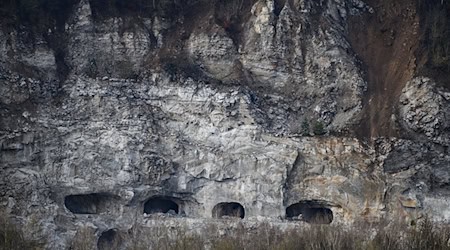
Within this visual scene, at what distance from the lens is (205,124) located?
30.6m

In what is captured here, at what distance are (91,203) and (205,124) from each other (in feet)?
18.2

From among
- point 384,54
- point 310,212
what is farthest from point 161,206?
point 384,54

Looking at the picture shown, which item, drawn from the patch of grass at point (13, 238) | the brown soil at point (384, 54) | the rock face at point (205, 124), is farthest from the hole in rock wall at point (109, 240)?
the brown soil at point (384, 54)

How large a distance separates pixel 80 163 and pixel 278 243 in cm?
884

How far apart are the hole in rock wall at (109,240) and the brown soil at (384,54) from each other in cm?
1028

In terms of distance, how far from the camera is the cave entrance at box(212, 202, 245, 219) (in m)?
29.8

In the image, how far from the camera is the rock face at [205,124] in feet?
93.7

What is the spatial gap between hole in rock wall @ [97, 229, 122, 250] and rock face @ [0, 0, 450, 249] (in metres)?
0.09

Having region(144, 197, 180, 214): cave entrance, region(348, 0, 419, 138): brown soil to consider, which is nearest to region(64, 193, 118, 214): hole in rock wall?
region(144, 197, 180, 214): cave entrance

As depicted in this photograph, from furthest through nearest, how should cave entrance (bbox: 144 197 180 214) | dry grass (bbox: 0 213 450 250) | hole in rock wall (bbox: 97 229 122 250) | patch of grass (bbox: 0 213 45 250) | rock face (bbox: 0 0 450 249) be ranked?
1. cave entrance (bbox: 144 197 180 214)
2. rock face (bbox: 0 0 450 249)
3. hole in rock wall (bbox: 97 229 122 250)
4. patch of grass (bbox: 0 213 45 250)
5. dry grass (bbox: 0 213 450 250)

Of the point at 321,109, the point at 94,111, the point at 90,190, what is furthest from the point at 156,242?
the point at 321,109

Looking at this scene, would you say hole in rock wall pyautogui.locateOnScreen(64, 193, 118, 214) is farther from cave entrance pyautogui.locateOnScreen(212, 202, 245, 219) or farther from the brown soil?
the brown soil

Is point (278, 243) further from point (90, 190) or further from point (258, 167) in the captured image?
point (90, 190)

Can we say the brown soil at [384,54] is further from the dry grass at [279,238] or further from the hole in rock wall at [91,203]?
the hole in rock wall at [91,203]
